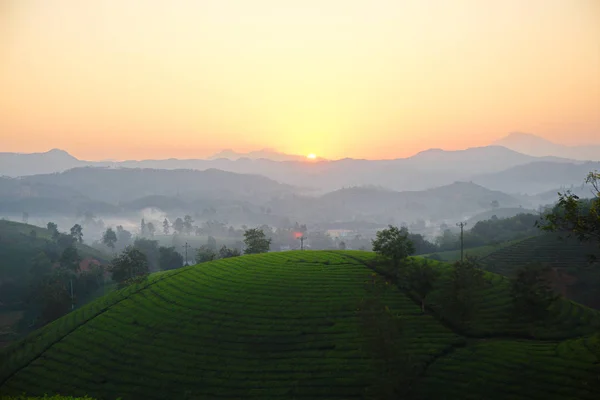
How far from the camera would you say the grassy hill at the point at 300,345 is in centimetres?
3134

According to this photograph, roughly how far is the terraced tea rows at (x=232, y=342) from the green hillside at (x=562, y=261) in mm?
37499

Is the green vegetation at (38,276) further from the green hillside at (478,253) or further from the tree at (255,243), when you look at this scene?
the green hillside at (478,253)

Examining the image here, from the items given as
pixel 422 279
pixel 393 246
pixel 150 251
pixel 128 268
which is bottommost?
pixel 150 251

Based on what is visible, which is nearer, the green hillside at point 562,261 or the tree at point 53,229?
the green hillside at point 562,261

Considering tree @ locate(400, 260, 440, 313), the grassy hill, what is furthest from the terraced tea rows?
tree @ locate(400, 260, 440, 313)

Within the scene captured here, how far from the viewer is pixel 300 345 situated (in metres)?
40.0

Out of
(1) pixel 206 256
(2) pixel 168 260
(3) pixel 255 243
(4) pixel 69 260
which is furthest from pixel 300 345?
(4) pixel 69 260

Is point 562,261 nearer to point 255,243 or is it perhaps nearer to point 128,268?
point 255,243

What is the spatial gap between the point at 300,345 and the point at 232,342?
7314 millimetres

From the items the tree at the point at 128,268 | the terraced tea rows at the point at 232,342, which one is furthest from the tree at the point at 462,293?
the tree at the point at 128,268

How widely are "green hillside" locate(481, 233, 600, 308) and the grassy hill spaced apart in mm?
30907

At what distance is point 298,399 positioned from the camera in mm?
32625

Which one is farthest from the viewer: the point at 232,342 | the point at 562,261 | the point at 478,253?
the point at 478,253

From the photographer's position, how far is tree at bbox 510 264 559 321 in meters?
40.1
